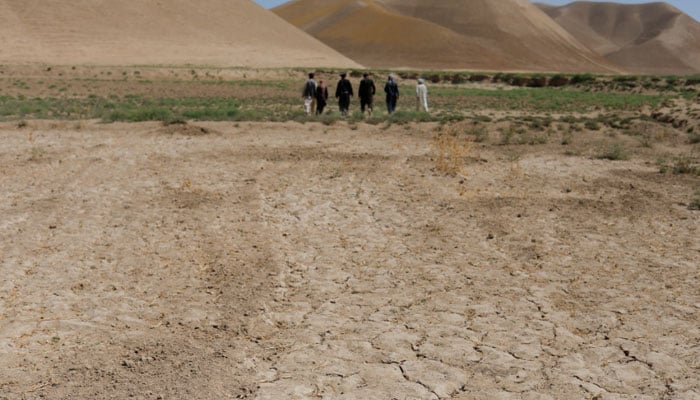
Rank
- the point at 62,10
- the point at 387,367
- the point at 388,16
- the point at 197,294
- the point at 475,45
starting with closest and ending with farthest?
the point at 387,367
the point at 197,294
the point at 62,10
the point at 475,45
the point at 388,16

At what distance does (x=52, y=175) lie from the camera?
11.8m

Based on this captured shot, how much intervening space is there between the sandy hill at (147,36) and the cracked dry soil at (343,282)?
5908cm

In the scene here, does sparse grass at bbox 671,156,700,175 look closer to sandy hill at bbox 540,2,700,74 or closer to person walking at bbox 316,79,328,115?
person walking at bbox 316,79,328,115

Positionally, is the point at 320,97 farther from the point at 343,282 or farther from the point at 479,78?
the point at 479,78

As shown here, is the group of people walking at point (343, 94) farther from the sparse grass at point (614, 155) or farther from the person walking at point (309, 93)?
the sparse grass at point (614, 155)

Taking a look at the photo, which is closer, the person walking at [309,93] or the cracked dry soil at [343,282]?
the cracked dry soil at [343,282]

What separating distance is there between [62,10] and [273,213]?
274 ft

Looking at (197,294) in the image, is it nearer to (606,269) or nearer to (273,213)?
(273,213)

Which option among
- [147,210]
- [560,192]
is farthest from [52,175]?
[560,192]

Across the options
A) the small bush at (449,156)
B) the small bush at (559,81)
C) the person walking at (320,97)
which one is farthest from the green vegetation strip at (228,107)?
the small bush at (559,81)

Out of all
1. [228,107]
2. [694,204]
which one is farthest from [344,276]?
[228,107]

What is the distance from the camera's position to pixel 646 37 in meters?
179

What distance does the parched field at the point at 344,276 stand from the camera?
200 inches

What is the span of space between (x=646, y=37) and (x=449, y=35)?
79.7 m
